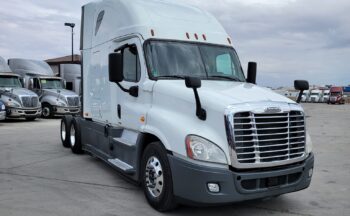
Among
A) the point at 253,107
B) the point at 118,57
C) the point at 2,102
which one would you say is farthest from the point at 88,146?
the point at 2,102

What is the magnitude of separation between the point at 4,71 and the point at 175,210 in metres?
18.1

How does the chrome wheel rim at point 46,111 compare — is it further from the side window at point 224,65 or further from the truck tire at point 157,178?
the truck tire at point 157,178

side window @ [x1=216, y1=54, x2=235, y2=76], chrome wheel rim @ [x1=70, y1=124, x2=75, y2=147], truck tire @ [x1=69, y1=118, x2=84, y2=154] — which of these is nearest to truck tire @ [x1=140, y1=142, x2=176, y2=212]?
side window @ [x1=216, y1=54, x2=235, y2=76]

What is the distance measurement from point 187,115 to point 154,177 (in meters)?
1.01

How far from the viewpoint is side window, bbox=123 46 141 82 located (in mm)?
6145

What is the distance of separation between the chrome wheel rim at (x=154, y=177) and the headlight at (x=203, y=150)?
714 millimetres

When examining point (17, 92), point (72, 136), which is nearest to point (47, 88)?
point (17, 92)

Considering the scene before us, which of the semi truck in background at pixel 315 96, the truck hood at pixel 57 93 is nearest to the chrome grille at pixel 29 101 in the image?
the truck hood at pixel 57 93

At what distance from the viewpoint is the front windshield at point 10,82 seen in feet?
65.7

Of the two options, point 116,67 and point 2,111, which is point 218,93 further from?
point 2,111

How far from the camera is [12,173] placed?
24.5 ft

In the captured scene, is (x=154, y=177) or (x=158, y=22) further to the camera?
(x=158, y=22)

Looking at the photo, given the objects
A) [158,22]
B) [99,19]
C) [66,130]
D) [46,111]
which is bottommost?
[46,111]

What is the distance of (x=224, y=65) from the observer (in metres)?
6.51
